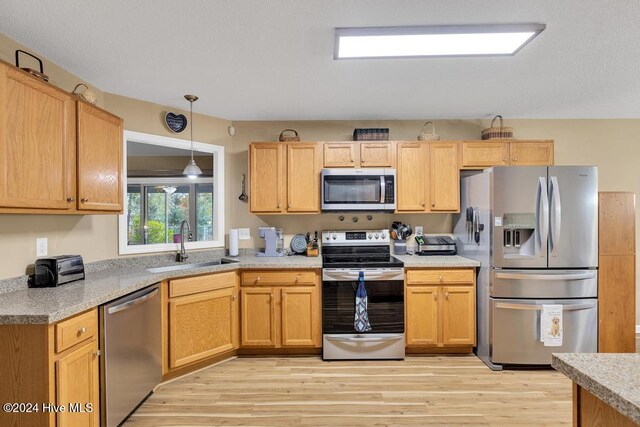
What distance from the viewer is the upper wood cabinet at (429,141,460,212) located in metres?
3.33

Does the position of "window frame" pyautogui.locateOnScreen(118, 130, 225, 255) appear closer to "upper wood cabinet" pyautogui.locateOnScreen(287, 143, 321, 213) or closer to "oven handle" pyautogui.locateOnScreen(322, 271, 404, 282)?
"upper wood cabinet" pyautogui.locateOnScreen(287, 143, 321, 213)

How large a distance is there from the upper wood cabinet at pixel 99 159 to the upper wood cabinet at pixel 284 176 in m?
1.22

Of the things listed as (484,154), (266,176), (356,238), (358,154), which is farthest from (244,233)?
(484,154)

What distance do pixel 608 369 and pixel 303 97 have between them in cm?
277

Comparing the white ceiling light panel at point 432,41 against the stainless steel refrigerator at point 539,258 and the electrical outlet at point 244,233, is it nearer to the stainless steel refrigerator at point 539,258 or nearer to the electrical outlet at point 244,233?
the stainless steel refrigerator at point 539,258

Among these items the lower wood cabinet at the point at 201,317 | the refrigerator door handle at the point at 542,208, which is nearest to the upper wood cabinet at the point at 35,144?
the lower wood cabinet at the point at 201,317

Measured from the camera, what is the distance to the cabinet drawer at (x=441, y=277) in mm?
3027

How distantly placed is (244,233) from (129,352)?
5.70ft

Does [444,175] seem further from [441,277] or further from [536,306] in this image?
[536,306]

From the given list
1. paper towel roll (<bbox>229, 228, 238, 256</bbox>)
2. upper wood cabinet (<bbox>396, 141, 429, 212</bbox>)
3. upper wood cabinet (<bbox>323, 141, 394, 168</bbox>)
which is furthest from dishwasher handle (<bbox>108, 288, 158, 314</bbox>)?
upper wood cabinet (<bbox>396, 141, 429, 212</bbox>)

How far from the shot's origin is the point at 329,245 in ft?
11.7

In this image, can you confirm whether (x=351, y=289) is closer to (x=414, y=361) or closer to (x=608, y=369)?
(x=414, y=361)

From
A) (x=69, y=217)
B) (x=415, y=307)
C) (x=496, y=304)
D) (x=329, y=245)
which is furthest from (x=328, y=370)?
(x=69, y=217)

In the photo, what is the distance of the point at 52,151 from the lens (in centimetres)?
191
